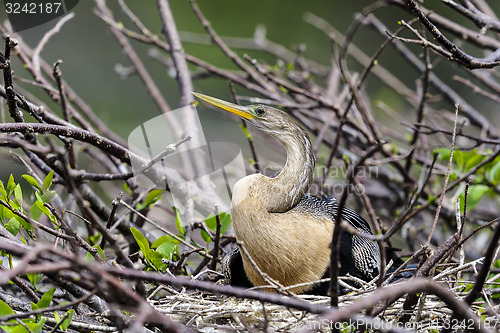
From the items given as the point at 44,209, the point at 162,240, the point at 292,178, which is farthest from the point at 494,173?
the point at 44,209

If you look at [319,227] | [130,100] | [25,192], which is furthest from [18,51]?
[130,100]

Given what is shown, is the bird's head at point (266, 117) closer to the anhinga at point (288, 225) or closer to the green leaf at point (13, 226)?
the anhinga at point (288, 225)

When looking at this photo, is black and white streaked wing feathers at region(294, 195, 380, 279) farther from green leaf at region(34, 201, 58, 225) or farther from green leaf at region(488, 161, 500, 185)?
green leaf at region(34, 201, 58, 225)

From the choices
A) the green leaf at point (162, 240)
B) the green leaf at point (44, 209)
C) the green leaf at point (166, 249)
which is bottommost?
the green leaf at point (162, 240)

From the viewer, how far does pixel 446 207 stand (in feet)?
8.87

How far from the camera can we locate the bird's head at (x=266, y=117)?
2244mm

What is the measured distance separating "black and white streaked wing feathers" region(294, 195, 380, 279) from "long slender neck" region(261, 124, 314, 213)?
0.26ft

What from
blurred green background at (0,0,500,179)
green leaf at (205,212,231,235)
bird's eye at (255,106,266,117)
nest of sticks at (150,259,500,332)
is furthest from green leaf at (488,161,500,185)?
blurred green background at (0,0,500,179)

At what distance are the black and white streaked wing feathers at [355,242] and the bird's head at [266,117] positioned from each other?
289mm

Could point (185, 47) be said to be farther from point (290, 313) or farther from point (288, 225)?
point (290, 313)

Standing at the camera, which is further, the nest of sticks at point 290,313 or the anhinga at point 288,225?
the anhinga at point 288,225

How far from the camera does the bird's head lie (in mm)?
2244

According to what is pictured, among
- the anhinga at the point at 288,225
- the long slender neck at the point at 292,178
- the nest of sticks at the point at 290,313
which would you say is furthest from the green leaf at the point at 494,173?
the long slender neck at the point at 292,178

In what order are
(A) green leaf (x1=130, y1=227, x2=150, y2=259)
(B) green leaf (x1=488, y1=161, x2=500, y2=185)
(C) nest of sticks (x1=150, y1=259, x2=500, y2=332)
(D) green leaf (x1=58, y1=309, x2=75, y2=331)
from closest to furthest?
(D) green leaf (x1=58, y1=309, x2=75, y2=331) → (C) nest of sticks (x1=150, y1=259, x2=500, y2=332) → (A) green leaf (x1=130, y1=227, x2=150, y2=259) → (B) green leaf (x1=488, y1=161, x2=500, y2=185)
